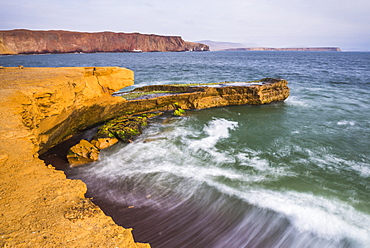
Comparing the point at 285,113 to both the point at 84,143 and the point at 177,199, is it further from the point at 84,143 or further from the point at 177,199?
the point at 84,143

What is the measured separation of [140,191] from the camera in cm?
717

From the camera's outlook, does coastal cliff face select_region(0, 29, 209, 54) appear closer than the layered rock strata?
No

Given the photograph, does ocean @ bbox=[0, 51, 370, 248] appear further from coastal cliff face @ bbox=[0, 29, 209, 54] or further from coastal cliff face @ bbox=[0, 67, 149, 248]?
coastal cliff face @ bbox=[0, 29, 209, 54]

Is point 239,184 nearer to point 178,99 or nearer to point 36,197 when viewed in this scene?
point 36,197

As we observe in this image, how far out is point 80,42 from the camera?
133m

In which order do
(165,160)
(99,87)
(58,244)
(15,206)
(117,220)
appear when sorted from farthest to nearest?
1. (99,87)
2. (165,160)
3. (117,220)
4. (15,206)
5. (58,244)

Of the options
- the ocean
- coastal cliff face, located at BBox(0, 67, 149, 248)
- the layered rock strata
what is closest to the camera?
coastal cliff face, located at BBox(0, 67, 149, 248)

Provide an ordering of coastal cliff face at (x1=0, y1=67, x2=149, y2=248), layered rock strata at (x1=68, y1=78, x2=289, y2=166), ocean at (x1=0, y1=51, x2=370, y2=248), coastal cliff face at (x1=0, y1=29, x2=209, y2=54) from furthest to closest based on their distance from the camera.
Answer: coastal cliff face at (x1=0, y1=29, x2=209, y2=54) < layered rock strata at (x1=68, y1=78, x2=289, y2=166) < ocean at (x1=0, y1=51, x2=370, y2=248) < coastal cliff face at (x1=0, y1=67, x2=149, y2=248)

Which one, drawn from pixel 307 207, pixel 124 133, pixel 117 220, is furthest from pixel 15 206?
pixel 124 133

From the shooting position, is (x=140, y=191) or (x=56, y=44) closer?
(x=140, y=191)

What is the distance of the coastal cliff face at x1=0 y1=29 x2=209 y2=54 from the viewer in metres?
112

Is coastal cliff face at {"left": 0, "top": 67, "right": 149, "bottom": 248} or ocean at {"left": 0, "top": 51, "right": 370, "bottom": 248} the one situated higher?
coastal cliff face at {"left": 0, "top": 67, "right": 149, "bottom": 248}

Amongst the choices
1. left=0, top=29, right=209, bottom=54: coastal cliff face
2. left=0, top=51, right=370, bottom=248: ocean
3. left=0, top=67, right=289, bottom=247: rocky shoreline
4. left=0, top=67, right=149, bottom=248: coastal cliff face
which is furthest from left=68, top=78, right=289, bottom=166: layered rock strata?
left=0, top=29, right=209, bottom=54: coastal cliff face

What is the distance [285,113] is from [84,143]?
529 inches
